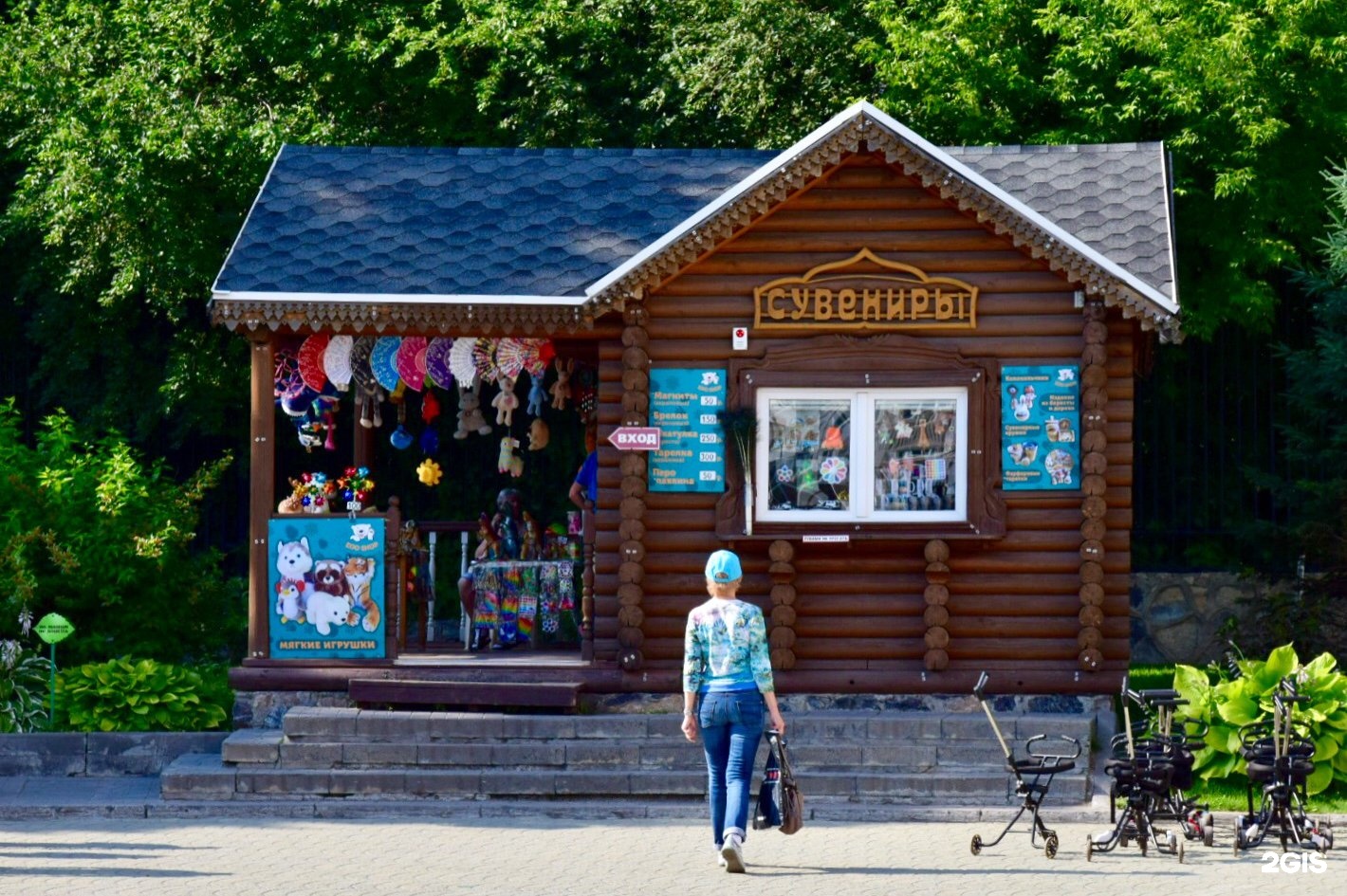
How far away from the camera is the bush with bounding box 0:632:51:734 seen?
1559 centimetres

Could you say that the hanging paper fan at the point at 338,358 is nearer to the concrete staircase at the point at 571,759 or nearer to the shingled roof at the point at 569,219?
the shingled roof at the point at 569,219

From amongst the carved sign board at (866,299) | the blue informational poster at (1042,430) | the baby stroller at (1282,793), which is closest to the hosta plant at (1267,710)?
the baby stroller at (1282,793)

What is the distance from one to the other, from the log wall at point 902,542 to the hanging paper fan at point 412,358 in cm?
144

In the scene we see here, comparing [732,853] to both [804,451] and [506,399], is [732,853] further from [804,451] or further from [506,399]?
[506,399]

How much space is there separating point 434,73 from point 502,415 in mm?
7028

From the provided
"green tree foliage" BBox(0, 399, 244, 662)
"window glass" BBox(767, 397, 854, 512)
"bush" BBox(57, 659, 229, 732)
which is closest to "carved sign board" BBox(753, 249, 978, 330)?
"window glass" BBox(767, 397, 854, 512)

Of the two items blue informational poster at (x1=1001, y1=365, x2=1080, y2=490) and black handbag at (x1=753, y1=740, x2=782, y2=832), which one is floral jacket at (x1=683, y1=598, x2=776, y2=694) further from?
blue informational poster at (x1=1001, y1=365, x2=1080, y2=490)

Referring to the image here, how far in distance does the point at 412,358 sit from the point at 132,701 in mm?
3355

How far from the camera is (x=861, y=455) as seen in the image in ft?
51.0

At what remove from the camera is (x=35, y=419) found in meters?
23.1

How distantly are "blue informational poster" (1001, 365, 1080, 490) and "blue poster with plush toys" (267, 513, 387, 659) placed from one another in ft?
15.8

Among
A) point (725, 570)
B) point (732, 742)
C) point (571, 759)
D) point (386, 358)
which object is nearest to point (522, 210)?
point (386, 358)

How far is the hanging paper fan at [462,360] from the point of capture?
632 inches

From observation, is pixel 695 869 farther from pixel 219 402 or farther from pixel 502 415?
pixel 219 402
